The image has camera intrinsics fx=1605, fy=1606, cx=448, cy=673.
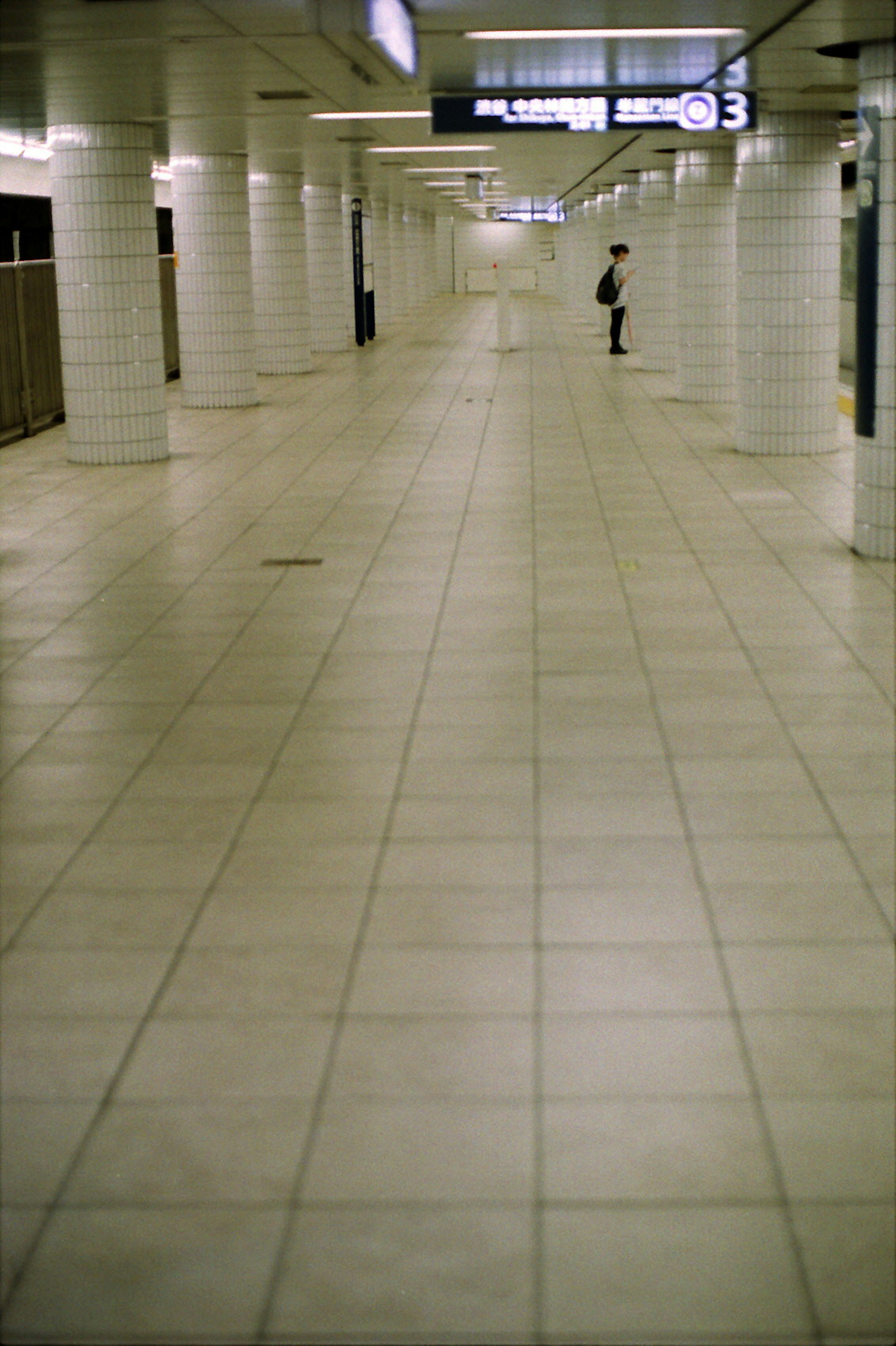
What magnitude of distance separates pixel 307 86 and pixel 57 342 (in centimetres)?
803

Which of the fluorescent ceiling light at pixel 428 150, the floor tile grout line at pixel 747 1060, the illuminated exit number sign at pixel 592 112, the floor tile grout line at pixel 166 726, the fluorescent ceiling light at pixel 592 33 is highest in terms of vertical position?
the fluorescent ceiling light at pixel 428 150

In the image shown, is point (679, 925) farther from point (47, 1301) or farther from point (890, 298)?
point (890, 298)

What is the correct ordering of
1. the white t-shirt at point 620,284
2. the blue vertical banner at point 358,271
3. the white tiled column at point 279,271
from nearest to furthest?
the white tiled column at point 279,271 < the white t-shirt at point 620,284 < the blue vertical banner at point 358,271

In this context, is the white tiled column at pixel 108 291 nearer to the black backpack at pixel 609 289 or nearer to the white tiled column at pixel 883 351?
the white tiled column at pixel 883 351

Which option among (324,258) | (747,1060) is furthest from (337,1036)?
(324,258)

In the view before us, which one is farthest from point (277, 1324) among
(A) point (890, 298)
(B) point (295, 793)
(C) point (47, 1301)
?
(A) point (890, 298)

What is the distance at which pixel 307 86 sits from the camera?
1134 cm

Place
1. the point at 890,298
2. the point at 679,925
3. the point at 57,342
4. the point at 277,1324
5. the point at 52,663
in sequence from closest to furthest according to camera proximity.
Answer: the point at 277,1324 < the point at 679,925 < the point at 52,663 < the point at 890,298 < the point at 57,342

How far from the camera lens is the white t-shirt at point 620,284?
2445cm

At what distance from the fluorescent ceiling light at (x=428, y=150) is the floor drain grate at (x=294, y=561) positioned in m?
9.01

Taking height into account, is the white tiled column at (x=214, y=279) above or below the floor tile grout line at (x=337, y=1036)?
above

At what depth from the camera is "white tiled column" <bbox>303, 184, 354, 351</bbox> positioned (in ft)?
88.2

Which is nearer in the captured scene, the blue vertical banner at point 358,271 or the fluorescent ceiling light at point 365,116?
the fluorescent ceiling light at point 365,116

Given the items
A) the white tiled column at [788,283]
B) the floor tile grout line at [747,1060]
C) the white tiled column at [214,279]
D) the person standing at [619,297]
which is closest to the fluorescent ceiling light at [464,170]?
the person standing at [619,297]
